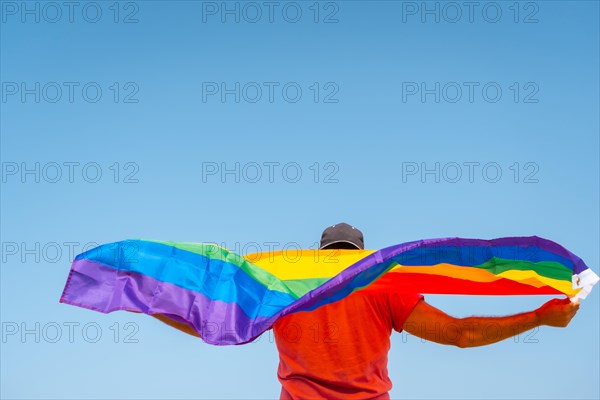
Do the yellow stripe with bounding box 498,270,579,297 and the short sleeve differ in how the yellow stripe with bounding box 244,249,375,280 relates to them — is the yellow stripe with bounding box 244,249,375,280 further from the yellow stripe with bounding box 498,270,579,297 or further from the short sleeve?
the yellow stripe with bounding box 498,270,579,297

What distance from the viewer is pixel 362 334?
15.7 ft

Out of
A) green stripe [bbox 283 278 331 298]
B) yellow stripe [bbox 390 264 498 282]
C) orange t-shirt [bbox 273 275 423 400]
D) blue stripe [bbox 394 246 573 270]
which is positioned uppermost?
blue stripe [bbox 394 246 573 270]

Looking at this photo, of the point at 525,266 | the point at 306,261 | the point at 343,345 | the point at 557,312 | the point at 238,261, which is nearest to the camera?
the point at 557,312

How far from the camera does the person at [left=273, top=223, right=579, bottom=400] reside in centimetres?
468

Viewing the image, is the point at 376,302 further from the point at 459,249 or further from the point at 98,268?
the point at 98,268

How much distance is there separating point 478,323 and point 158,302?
1874 millimetres

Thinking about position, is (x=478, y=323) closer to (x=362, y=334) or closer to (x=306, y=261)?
(x=362, y=334)

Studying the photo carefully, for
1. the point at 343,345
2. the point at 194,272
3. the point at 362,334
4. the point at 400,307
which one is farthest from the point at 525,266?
the point at 194,272

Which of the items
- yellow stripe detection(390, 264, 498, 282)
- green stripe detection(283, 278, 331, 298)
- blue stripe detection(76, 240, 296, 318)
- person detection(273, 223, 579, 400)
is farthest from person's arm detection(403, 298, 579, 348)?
blue stripe detection(76, 240, 296, 318)

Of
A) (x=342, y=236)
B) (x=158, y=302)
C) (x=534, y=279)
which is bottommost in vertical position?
(x=158, y=302)

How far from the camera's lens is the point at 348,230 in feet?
17.4

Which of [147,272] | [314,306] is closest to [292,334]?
[314,306]

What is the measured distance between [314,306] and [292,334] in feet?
0.90

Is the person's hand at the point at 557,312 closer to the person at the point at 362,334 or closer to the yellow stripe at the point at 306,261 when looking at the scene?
the person at the point at 362,334
